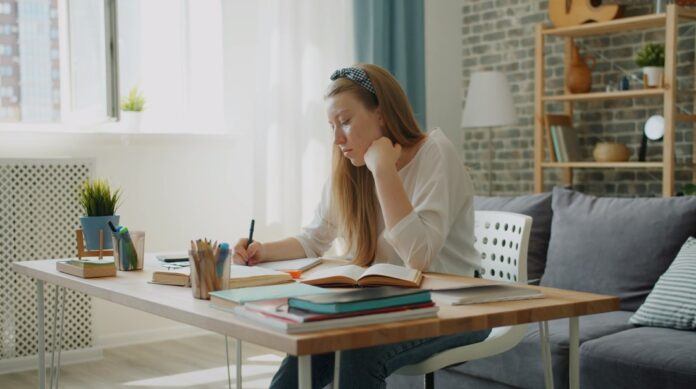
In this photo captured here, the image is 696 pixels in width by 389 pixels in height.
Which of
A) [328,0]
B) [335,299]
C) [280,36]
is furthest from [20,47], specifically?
[335,299]

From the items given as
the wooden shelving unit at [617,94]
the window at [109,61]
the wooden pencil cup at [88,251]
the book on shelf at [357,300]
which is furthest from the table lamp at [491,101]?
the book on shelf at [357,300]

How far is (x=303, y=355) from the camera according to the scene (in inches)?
49.3

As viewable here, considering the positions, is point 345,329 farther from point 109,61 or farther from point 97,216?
point 109,61

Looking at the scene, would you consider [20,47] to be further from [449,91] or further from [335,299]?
[335,299]

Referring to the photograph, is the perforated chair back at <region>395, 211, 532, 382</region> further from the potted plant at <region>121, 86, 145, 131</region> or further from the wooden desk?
the potted plant at <region>121, 86, 145, 131</region>

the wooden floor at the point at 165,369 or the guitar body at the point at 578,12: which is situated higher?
the guitar body at the point at 578,12

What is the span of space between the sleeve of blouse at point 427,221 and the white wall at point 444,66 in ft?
10.1

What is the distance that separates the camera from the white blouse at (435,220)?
1.96 m

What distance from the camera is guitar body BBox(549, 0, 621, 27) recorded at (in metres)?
4.34

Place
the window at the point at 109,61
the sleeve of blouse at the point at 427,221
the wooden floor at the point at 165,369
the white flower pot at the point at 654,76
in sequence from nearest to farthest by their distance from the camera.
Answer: the sleeve of blouse at the point at 427,221 → the wooden floor at the point at 165,369 → the window at the point at 109,61 → the white flower pot at the point at 654,76

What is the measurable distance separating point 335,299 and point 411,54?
3630mm

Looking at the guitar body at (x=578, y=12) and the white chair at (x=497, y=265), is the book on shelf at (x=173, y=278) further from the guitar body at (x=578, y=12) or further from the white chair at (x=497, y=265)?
the guitar body at (x=578, y=12)

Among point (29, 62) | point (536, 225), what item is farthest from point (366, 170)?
point (29, 62)

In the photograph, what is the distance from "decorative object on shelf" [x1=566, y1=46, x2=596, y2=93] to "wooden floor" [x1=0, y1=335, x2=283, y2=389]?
2048 millimetres
